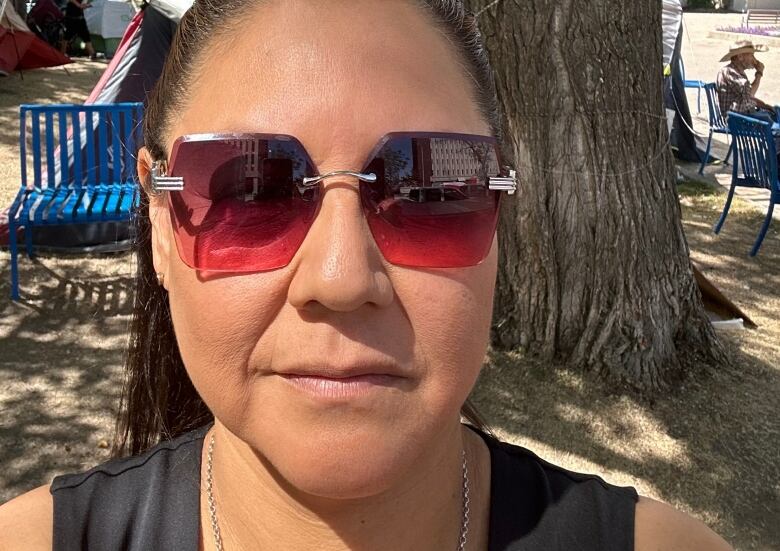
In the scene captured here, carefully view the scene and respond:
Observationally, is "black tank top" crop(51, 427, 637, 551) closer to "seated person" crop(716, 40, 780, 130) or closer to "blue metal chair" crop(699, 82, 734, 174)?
"seated person" crop(716, 40, 780, 130)

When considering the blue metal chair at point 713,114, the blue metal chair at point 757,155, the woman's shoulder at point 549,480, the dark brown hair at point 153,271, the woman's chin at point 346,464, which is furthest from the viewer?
the blue metal chair at point 713,114

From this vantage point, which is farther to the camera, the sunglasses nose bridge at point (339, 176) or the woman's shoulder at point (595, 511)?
the woman's shoulder at point (595, 511)

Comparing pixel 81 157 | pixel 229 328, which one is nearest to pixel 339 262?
pixel 229 328

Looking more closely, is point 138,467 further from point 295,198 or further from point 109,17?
point 109,17

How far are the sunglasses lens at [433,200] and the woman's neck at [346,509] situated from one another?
0.30 m

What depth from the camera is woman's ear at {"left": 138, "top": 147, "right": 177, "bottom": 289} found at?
3.56ft

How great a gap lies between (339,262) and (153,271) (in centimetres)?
65

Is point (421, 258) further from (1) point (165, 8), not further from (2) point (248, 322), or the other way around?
(1) point (165, 8)

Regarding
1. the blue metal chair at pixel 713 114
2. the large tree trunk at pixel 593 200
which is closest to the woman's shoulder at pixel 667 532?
the large tree trunk at pixel 593 200

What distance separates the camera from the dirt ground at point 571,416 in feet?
11.1

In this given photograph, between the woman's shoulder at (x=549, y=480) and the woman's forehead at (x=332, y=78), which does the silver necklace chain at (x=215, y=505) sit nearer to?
the woman's shoulder at (x=549, y=480)

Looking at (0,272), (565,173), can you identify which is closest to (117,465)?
(565,173)

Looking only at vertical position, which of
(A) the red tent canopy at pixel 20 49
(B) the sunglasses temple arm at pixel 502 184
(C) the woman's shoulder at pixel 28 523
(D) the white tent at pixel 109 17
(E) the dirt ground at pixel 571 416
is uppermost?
(D) the white tent at pixel 109 17

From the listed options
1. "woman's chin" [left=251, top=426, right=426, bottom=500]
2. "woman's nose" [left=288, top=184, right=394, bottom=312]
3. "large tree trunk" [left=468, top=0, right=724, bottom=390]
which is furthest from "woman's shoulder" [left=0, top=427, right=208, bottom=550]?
"large tree trunk" [left=468, top=0, right=724, bottom=390]
